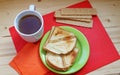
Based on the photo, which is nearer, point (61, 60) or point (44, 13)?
point (61, 60)

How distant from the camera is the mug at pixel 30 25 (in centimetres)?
57

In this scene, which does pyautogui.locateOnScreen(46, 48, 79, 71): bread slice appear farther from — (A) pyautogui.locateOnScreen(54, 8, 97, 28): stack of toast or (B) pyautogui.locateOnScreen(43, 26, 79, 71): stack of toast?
(A) pyautogui.locateOnScreen(54, 8, 97, 28): stack of toast

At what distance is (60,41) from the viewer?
0.58 m

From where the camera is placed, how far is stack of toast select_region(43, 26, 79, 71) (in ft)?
1.81

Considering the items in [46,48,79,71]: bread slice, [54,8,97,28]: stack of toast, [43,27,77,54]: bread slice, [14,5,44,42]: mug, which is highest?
[54,8,97,28]: stack of toast

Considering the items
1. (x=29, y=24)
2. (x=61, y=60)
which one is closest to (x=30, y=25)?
(x=29, y=24)

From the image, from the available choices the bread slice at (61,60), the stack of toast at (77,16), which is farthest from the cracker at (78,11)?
the bread slice at (61,60)

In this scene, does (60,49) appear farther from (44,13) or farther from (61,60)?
(44,13)

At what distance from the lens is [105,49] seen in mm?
607

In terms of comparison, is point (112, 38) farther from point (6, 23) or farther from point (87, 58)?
point (6, 23)

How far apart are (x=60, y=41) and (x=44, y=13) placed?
0.13m

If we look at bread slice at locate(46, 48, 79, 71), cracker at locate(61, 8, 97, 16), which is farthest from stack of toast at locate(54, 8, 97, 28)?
bread slice at locate(46, 48, 79, 71)

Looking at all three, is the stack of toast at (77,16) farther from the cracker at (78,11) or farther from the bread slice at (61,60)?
the bread slice at (61,60)

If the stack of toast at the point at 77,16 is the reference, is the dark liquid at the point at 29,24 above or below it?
below
